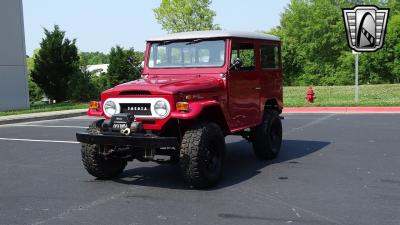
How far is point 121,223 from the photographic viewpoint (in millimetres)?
4949

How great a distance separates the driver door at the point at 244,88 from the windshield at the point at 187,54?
24 cm

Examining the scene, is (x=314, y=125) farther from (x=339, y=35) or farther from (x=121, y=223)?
(x=339, y=35)

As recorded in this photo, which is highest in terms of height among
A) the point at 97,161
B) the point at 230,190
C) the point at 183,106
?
the point at 183,106

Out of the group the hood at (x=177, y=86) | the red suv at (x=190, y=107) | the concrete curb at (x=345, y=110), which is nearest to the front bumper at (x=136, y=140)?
the red suv at (x=190, y=107)

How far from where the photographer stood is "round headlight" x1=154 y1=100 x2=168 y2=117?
6.13 meters

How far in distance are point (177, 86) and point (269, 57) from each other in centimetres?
263

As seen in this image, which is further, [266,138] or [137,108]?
[266,138]

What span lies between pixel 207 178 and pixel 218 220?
126 cm

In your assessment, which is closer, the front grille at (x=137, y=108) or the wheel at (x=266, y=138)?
the front grille at (x=137, y=108)

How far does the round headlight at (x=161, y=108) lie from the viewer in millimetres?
6133

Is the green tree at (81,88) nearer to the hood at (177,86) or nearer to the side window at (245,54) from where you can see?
the side window at (245,54)

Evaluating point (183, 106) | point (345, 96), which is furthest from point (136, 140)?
point (345, 96)

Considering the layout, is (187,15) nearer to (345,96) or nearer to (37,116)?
(345,96)

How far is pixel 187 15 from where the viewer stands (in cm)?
4531
